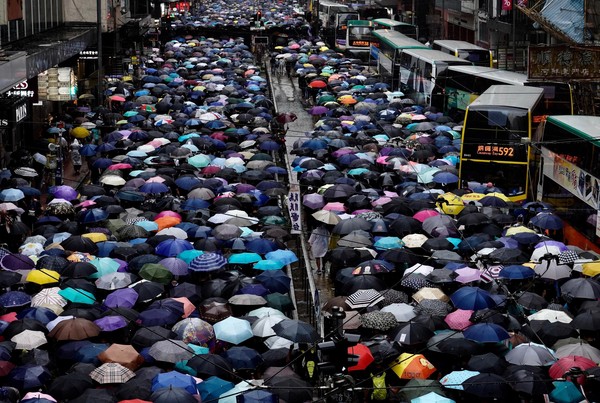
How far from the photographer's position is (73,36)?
4706 cm

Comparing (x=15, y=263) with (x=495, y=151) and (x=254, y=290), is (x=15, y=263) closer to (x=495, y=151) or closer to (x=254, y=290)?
(x=254, y=290)

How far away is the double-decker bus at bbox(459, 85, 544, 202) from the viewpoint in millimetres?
30094

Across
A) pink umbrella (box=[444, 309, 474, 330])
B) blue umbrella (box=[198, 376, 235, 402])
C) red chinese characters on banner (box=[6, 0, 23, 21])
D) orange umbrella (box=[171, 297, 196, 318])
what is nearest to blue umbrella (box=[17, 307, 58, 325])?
orange umbrella (box=[171, 297, 196, 318])

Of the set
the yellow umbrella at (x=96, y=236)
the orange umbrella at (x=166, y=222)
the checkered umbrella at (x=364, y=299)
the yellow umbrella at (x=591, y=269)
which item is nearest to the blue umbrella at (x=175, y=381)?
the checkered umbrella at (x=364, y=299)

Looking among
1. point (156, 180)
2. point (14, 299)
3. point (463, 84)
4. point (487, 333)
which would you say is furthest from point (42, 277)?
point (463, 84)

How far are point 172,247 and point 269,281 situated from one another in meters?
2.65

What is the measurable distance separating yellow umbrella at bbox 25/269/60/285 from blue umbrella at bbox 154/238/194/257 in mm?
2457

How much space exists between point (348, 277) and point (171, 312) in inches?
147

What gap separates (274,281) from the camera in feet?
67.7

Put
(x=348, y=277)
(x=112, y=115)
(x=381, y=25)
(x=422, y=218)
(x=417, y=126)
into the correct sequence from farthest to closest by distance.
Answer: (x=381, y=25) → (x=112, y=115) → (x=417, y=126) → (x=422, y=218) → (x=348, y=277)

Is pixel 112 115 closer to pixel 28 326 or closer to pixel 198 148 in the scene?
pixel 198 148

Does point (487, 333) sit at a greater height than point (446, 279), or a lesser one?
greater

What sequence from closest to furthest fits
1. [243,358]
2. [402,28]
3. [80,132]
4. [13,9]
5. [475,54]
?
[243,358]
[13,9]
[80,132]
[475,54]
[402,28]

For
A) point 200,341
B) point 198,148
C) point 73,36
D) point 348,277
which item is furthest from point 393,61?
point 200,341
